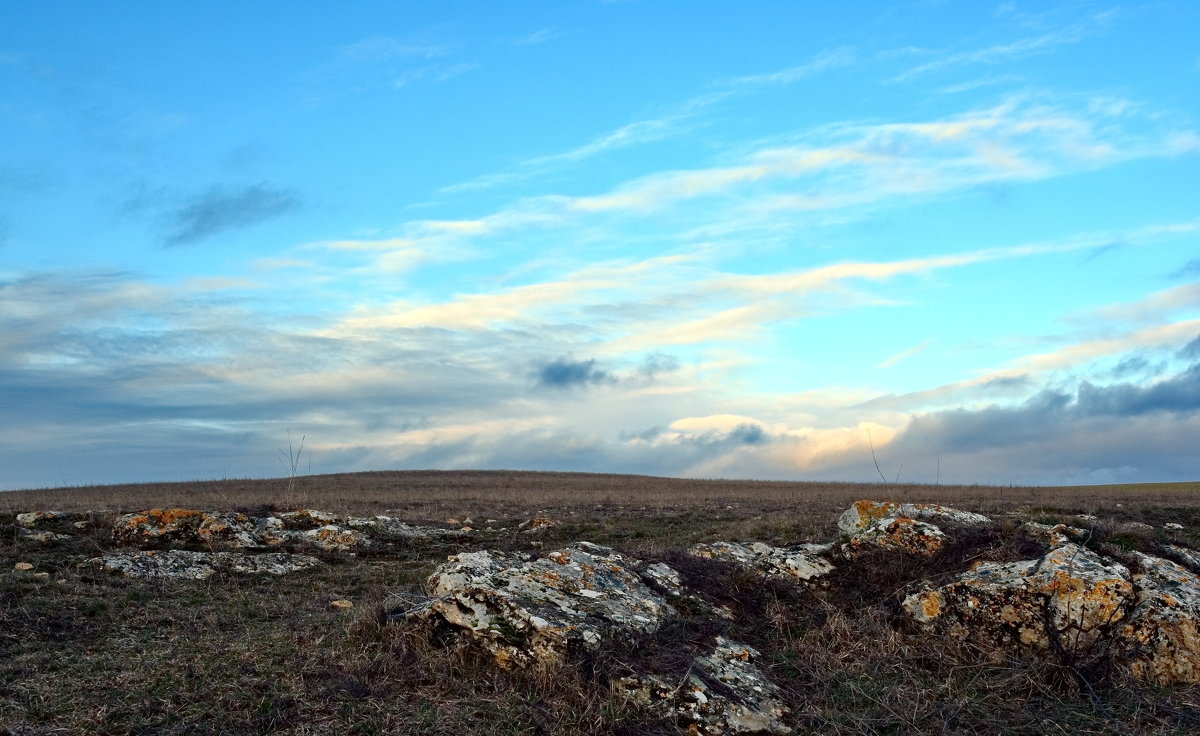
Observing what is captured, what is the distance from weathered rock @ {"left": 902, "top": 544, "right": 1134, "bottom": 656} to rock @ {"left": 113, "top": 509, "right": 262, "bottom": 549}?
12945 mm

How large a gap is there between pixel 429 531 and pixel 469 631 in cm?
1198

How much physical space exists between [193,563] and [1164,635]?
1367 cm

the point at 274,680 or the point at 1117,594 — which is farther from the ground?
the point at 1117,594

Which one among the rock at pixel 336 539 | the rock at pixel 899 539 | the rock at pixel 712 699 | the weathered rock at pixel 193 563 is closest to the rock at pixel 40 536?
the weathered rock at pixel 193 563

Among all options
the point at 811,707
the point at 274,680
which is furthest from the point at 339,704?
the point at 811,707

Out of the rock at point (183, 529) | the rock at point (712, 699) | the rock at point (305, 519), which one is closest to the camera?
the rock at point (712, 699)

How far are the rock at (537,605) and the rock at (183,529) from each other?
928 cm

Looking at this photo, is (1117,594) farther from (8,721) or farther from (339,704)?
(8,721)

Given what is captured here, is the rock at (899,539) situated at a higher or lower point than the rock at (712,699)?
higher

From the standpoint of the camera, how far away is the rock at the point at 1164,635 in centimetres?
766

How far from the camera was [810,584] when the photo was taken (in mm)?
9961

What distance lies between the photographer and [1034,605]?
26.9ft

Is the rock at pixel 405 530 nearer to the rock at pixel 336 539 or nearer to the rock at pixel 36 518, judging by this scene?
the rock at pixel 336 539

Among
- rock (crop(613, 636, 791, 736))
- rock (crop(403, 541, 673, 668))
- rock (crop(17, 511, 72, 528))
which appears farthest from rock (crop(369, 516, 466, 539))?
rock (crop(613, 636, 791, 736))
